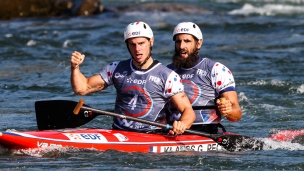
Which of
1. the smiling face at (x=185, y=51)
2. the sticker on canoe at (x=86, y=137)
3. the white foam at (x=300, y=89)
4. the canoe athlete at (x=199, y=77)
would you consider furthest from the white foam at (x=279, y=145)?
the white foam at (x=300, y=89)

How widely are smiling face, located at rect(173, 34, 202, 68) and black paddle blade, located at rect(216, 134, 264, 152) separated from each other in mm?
991

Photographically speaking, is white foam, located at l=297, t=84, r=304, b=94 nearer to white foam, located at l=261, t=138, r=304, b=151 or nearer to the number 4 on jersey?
white foam, located at l=261, t=138, r=304, b=151

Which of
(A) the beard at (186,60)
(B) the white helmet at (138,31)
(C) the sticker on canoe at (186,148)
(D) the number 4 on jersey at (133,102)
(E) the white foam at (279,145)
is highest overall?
(B) the white helmet at (138,31)

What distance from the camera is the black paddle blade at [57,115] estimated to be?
357 inches

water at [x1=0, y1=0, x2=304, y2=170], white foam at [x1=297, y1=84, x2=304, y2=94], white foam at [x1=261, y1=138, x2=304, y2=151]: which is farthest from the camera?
white foam at [x1=297, y1=84, x2=304, y2=94]

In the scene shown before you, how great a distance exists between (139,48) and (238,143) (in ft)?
5.94

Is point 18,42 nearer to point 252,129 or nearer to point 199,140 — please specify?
point 252,129

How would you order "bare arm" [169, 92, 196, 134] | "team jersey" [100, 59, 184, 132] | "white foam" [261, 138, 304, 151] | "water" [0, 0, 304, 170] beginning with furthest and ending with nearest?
"white foam" [261, 138, 304, 151]
"team jersey" [100, 59, 184, 132]
"bare arm" [169, 92, 196, 134]
"water" [0, 0, 304, 170]

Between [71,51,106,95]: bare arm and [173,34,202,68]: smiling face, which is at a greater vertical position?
[173,34,202,68]: smiling face

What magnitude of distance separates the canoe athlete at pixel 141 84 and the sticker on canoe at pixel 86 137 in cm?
44

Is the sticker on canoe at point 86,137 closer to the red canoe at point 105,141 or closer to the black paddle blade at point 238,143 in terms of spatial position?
the red canoe at point 105,141

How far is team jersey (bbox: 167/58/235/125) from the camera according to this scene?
930cm

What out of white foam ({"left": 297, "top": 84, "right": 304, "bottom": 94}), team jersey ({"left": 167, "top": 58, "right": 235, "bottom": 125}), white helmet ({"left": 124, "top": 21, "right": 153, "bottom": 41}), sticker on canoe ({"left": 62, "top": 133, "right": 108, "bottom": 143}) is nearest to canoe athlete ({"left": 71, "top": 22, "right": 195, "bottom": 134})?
white helmet ({"left": 124, "top": 21, "right": 153, "bottom": 41})

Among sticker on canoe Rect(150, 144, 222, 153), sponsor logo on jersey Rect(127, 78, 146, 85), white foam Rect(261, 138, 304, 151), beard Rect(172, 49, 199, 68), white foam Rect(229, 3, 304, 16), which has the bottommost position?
white foam Rect(261, 138, 304, 151)
